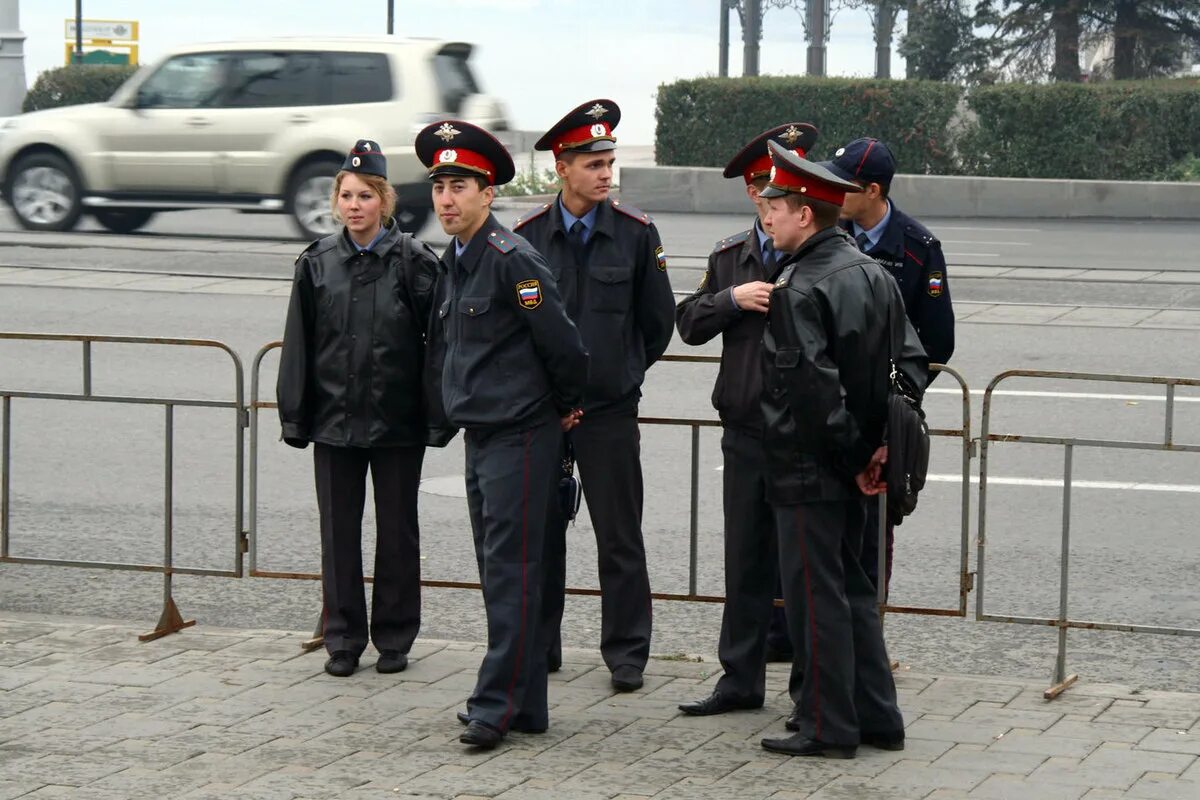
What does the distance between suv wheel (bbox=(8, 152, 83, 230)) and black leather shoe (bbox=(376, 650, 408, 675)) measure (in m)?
15.3

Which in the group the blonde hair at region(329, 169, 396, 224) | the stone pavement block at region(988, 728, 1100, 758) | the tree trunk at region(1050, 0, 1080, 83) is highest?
the tree trunk at region(1050, 0, 1080, 83)

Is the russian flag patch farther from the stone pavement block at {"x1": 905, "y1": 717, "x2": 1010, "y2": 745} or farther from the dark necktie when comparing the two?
the stone pavement block at {"x1": 905, "y1": 717, "x2": 1010, "y2": 745}

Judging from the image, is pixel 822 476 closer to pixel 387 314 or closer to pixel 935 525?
pixel 387 314

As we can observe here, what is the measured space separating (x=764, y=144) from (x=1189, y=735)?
2330mm

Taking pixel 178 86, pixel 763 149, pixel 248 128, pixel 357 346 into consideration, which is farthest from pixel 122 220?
pixel 763 149

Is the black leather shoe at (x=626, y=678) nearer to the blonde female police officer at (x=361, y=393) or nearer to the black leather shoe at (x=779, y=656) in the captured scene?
the black leather shoe at (x=779, y=656)

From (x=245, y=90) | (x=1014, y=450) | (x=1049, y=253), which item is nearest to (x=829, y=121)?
(x=1049, y=253)

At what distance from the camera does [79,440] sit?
10.5 meters

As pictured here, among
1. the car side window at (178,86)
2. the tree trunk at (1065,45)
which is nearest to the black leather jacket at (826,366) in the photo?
the car side window at (178,86)

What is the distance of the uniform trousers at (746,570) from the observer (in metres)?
5.89

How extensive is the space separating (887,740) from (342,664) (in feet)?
Answer: 6.37

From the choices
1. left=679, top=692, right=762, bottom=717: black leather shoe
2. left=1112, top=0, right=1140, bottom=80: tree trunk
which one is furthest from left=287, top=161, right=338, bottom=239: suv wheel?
left=1112, top=0, right=1140, bottom=80: tree trunk

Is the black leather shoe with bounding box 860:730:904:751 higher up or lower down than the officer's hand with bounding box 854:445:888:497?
lower down

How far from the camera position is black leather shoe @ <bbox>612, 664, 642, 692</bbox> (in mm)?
6133
